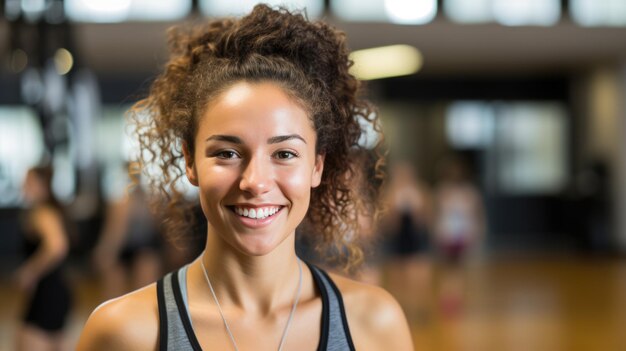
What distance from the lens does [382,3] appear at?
8.40 meters

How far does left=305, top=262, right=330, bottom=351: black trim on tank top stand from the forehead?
31cm

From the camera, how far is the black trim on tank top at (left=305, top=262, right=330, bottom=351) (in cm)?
133

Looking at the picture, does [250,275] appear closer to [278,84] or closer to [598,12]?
[278,84]

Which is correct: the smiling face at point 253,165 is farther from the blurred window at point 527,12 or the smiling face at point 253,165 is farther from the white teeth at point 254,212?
the blurred window at point 527,12

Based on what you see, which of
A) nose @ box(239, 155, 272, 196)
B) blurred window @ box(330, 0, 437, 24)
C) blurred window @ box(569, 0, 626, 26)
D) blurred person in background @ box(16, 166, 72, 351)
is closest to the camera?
nose @ box(239, 155, 272, 196)

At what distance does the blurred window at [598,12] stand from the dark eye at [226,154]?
27.4ft

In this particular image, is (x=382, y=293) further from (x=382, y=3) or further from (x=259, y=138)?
(x=382, y=3)

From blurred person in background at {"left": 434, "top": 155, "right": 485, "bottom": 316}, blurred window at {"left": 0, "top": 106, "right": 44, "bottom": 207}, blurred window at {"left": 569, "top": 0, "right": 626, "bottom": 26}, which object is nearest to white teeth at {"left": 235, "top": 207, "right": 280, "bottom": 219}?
blurred person in background at {"left": 434, "top": 155, "right": 485, "bottom": 316}

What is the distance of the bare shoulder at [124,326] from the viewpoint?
1271 millimetres

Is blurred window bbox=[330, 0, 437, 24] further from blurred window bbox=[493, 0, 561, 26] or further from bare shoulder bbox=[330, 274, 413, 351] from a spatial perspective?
bare shoulder bbox=[330, 274, 413, 351]

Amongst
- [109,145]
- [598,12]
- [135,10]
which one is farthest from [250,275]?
[109,145]

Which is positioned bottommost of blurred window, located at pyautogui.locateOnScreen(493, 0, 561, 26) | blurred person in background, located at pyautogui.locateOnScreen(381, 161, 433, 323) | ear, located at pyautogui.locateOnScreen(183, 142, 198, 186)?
blurred person in background, located at pyautogui.locateOnScreen(381, 161, 433, 323)

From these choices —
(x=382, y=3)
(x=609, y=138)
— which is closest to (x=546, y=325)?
(x=382, y=3)

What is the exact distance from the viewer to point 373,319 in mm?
1394
